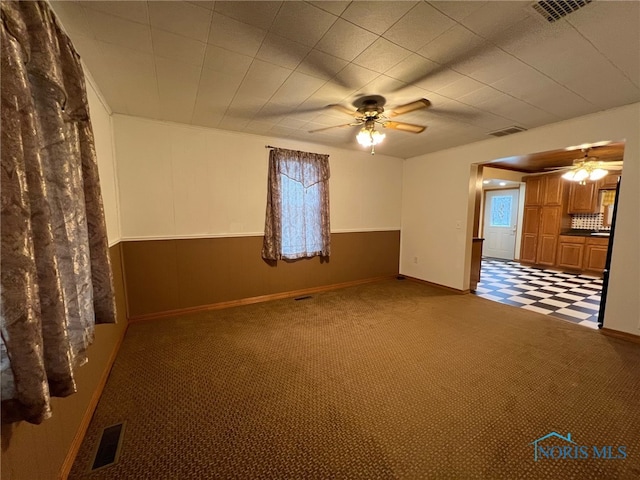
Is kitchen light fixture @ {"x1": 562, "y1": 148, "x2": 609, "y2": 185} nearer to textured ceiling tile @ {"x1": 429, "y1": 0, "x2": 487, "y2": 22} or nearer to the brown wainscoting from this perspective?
the brown wainscoting

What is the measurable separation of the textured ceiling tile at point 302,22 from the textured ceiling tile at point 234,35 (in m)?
0.13

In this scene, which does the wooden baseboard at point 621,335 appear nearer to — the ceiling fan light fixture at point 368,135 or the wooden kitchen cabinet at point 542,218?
the ceiling fan light fixture at point 368,135

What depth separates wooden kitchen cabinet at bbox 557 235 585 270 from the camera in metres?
5.66

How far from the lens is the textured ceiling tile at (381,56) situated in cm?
176

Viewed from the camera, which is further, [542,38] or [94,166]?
[542,38]

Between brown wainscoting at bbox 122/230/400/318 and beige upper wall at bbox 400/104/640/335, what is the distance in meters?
1.11

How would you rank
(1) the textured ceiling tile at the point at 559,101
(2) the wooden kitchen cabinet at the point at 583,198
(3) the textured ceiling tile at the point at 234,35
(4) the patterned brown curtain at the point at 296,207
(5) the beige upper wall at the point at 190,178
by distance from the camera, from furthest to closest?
(2) the wooden kitchen cabinet at the point at 583,198, (4) the patterned brown curtain at the point at 296,207, (5) the beige upper wall at the point at 190,178, (1) the textured ceiling tile at the point at 559,101, (3) the textured ceiling tile at the point at 234,35

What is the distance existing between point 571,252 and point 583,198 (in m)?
1.17

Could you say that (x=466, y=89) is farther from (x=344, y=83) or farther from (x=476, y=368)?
(x=476, y=368)

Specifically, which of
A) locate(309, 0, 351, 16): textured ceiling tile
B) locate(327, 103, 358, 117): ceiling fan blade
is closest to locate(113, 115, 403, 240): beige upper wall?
locate(327, 103, 358, 117): ceiling fan blade

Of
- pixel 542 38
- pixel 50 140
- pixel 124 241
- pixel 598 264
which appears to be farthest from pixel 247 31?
pixel 598 264

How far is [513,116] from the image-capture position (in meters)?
2.93

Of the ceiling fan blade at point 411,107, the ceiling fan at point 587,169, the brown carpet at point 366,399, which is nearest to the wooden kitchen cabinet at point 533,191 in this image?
the ceiling fan at point 587,169

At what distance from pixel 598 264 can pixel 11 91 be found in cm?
803
